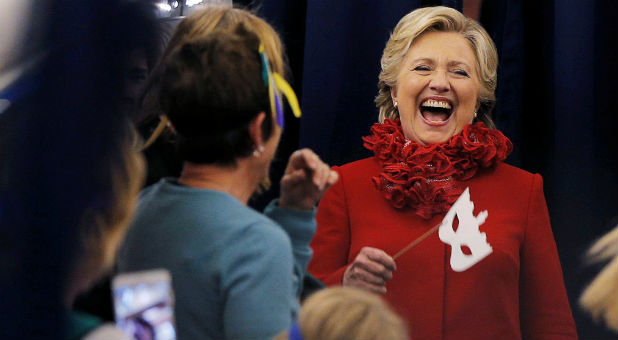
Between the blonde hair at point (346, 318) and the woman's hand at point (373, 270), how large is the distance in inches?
8.6

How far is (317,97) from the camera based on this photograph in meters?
1.24

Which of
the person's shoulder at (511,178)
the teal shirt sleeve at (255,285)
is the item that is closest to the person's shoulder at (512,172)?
the person's shoulder at (511,178)

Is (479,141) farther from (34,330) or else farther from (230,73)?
(34,330)

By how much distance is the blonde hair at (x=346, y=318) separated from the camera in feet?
2.52

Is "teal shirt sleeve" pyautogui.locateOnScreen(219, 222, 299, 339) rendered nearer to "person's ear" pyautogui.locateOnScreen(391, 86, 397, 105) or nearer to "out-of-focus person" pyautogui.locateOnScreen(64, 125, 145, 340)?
"out-of-focus person" pyautogui.locateOnScreen(64, 125, 145, 340)

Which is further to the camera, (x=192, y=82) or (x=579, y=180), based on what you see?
(x=579, y=180)

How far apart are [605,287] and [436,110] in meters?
0.36

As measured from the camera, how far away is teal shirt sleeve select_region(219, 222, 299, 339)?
761 mm

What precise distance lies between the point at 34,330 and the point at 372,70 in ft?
2.35

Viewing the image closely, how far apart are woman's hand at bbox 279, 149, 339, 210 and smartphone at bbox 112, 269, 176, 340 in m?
0.16

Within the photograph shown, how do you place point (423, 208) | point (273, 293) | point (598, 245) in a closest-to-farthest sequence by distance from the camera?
1. point (273, 293)
2. point (423, 208)
3. point (598, 245)

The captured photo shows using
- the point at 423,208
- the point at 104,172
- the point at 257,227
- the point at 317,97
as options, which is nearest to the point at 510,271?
the point at 423,208

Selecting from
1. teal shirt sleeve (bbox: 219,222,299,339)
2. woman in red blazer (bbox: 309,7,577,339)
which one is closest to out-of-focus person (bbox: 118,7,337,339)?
teal shirt sleeve (bbox: 219,222,299,339)

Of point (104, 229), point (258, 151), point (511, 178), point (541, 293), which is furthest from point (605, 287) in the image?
point (104, 229)
